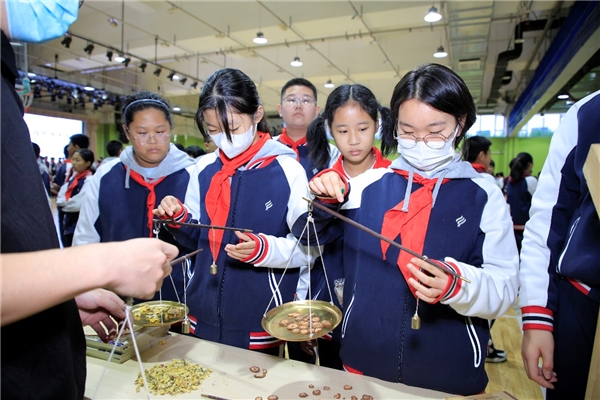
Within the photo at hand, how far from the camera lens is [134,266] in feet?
2.21

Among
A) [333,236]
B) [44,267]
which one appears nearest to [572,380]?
[333,236]

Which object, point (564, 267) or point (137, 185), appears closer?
point (564, 267)

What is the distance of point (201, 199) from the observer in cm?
178

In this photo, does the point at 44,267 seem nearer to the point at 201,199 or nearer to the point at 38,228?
the point at 38,228

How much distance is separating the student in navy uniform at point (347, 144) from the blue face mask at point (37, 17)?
1.24 metres

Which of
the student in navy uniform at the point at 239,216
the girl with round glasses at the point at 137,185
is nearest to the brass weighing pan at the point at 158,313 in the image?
the student in navy uniform at the point at 239,216

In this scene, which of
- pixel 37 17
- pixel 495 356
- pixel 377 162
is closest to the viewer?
pixel 37 17

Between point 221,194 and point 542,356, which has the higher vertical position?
point 221,194

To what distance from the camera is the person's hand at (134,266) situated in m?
0.65

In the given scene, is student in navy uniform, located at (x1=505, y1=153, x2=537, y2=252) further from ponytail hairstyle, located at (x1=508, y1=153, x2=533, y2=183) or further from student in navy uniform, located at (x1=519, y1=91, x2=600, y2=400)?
student in navy uniform, located at (x1=519, y1=91, x2=600, y2=400)

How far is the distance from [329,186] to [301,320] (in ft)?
1.53

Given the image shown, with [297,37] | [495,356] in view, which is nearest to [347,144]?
[495,356]

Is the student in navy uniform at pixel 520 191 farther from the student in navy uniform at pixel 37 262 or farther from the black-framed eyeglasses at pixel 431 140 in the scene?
the student in navy uniform at pixel 37 262

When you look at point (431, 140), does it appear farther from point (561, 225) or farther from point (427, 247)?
point (561, 225)
